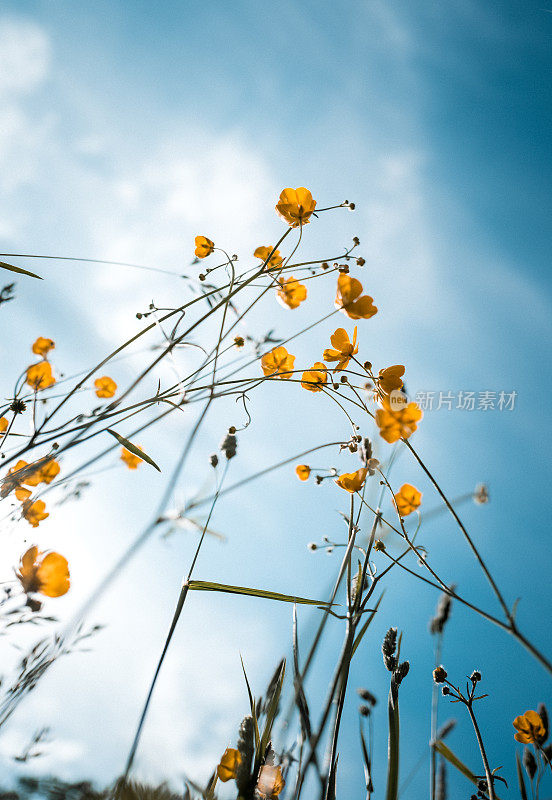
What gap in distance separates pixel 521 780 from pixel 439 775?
22 cm

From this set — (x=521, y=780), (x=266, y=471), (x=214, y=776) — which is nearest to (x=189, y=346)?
(x=266, y=471)

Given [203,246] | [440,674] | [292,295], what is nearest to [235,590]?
[440,674]

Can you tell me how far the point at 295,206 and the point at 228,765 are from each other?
1.26 metres

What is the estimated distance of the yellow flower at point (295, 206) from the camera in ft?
4.10

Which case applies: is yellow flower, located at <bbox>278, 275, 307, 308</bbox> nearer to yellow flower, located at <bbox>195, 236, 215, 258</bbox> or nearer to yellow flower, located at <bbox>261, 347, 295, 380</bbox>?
yellow flower, located at <bbox>261, 347, 295, 380</bbox>

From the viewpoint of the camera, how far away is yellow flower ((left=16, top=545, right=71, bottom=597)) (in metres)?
0.66

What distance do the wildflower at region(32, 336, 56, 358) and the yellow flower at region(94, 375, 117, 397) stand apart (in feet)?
0.61

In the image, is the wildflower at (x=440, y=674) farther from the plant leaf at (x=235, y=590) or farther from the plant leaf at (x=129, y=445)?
the plant leaf at (x=129, y=445)

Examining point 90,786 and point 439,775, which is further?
point 439,775

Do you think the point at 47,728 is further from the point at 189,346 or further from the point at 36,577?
the point at 189,346

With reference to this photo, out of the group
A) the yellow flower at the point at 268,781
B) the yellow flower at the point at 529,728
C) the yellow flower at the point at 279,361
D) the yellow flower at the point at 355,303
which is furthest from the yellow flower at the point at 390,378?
the yellow flower at the point at 529,728

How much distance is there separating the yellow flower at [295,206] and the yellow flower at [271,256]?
104 millimetres

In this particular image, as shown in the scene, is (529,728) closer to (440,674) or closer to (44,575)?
(440,674)

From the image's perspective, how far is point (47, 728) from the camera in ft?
2.78
